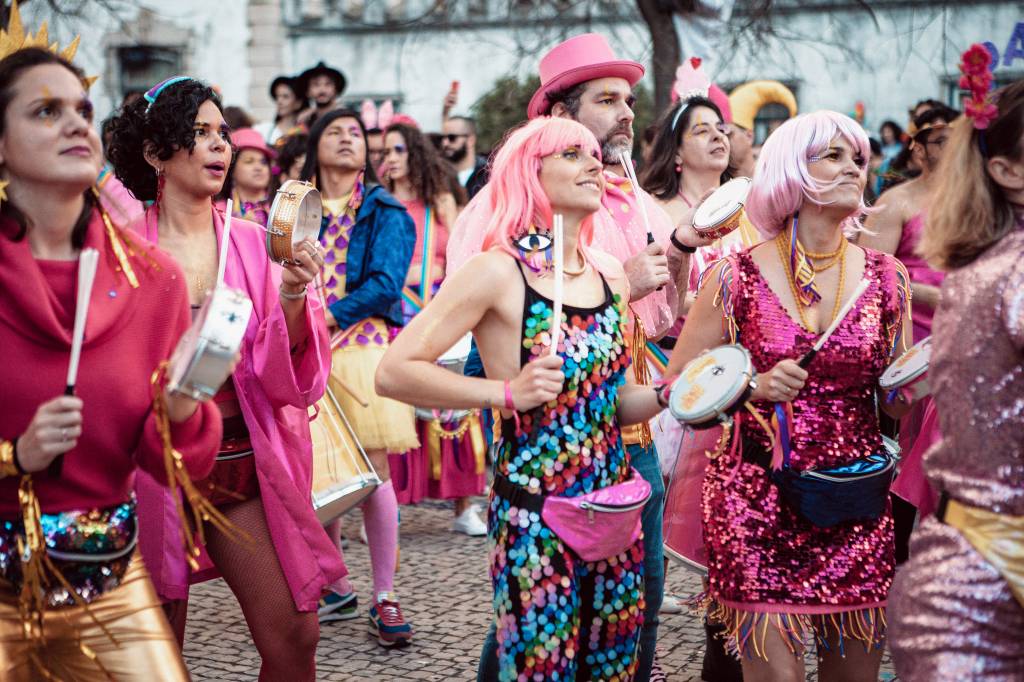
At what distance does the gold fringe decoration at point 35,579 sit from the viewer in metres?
2.62

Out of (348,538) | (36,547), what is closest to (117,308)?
(36,547)

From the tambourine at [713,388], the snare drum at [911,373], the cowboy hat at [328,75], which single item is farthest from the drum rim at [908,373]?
the cowboy hat at [328,75]

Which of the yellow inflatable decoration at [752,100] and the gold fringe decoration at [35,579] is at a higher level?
the yellow inflatable decoration at [752,100]

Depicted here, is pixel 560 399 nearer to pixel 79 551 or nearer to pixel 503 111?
pixel 79 551

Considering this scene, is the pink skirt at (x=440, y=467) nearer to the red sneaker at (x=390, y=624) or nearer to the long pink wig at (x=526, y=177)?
the red sneaker at (x=390, y=624)

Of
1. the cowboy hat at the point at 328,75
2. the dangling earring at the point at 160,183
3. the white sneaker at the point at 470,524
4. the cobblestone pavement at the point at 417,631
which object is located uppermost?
the cowboy hat at the point at 328,75

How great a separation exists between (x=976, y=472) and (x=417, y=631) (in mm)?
3323

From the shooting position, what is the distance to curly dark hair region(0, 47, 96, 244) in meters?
2.74

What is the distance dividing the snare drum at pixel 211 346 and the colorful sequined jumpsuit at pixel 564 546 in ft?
3.08

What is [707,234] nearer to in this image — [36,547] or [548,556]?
[548,556]

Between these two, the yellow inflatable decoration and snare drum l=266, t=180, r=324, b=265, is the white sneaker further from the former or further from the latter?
snare drum l=266, t=180, r=324, b=265

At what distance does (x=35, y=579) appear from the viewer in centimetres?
262

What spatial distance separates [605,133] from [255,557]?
77.8 inches

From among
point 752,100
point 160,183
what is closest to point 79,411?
point 160,183
